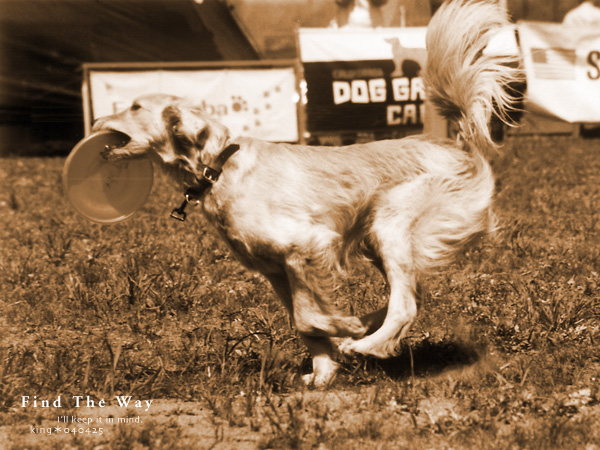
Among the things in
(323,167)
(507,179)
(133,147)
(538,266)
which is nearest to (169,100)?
(133,147)

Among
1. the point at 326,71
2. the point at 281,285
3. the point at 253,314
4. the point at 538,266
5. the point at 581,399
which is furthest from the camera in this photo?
the point at 326,71

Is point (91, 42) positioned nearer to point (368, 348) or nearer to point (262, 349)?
point (262, 349)

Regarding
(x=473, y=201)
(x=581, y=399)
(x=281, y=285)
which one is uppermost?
(x=473, y=201)

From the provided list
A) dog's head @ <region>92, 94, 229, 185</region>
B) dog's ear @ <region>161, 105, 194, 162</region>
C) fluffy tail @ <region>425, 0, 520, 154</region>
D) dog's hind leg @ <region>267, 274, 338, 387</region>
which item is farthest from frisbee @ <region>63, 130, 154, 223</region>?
fluffy tail @ <region>425, 0, 520, 154</region>

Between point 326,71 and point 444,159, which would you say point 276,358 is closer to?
point 444,159

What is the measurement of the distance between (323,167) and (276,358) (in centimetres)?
105

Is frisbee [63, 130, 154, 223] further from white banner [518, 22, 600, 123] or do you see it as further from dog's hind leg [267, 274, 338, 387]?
white banner [518, 22, 600, 123]

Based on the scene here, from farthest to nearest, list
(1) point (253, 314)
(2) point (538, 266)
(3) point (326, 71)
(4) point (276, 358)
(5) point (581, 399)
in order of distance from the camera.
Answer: (3) point (326, 71), (2) point (538, 266), (1) point (253, 314), (4) point (276, 358), (5) point (581, 399)

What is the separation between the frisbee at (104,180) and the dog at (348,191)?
0.10 metres

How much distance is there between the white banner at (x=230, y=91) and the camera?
1099cm

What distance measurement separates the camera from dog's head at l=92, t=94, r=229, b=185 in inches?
175

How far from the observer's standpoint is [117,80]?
11.0m

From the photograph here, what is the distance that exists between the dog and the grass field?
13.6 inches

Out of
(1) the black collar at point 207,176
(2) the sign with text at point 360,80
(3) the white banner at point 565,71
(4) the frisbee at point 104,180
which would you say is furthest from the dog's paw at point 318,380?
(3) the white banner at point 565,71
